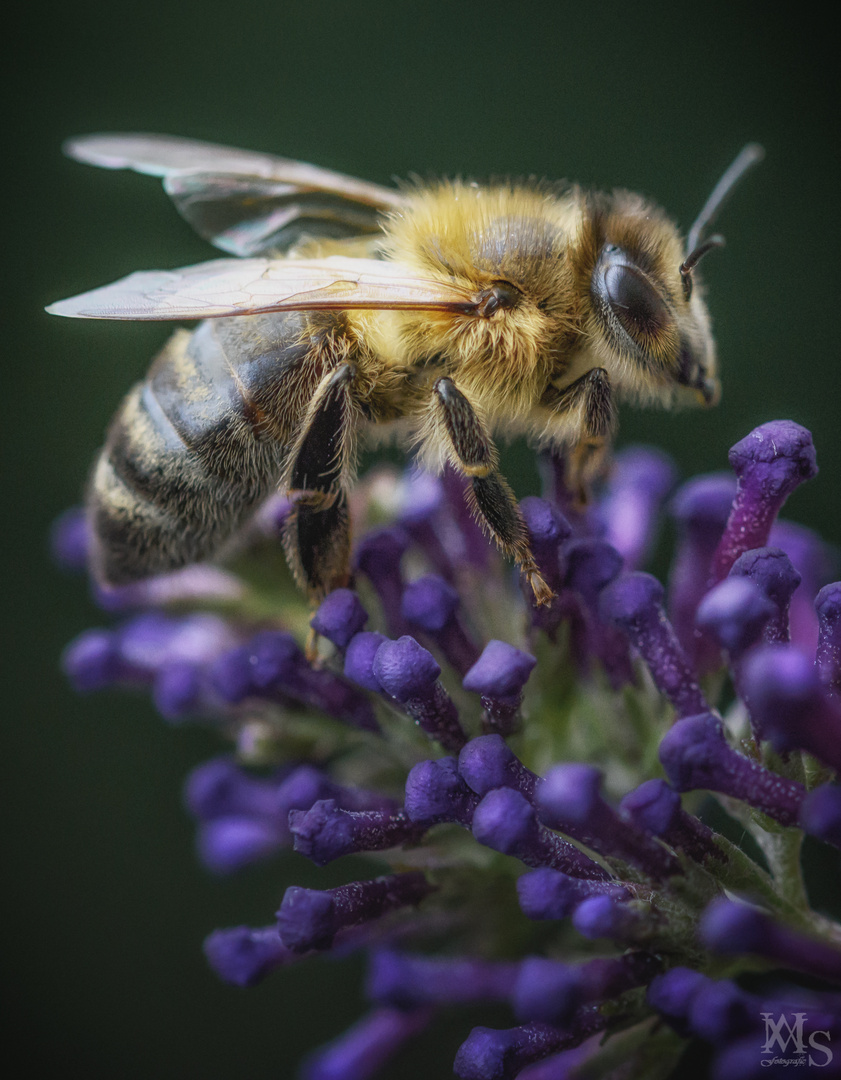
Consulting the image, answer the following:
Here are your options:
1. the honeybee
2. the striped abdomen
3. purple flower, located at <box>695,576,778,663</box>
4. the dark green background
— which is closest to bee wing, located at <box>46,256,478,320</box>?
the honeybee

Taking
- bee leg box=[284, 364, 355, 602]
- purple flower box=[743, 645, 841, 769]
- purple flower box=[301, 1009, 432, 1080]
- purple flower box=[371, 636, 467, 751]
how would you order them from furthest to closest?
purple flower box=[301, 1009, 432, 1080] < bee leg box=[284, 364, 355, 602] < purple flower box=[371, 636, 467, 751] < purple flower box=[743, 645, 841, 769]

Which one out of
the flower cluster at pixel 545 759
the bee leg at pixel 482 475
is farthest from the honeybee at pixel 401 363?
the flower cluster at pixel 545 759

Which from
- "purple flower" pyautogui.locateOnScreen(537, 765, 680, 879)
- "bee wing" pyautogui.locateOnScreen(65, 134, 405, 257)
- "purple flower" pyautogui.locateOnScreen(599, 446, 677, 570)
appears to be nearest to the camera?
"purple flower" pyautogui.locateOnScreen(537, 765, 680, 879)

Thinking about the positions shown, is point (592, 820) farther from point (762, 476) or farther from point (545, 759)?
point (762, 476)

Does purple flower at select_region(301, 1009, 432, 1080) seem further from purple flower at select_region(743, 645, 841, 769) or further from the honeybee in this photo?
purple flower at select_region(743, 645, 841, 769)

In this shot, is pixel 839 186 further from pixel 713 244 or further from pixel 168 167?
pixel 168 167

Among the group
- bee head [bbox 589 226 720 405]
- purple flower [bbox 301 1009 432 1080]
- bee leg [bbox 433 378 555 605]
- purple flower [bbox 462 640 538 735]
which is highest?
bee head [bbox 589 226 720 405]

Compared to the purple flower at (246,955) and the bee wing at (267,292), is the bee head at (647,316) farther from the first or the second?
the purple flower at (246,955)
